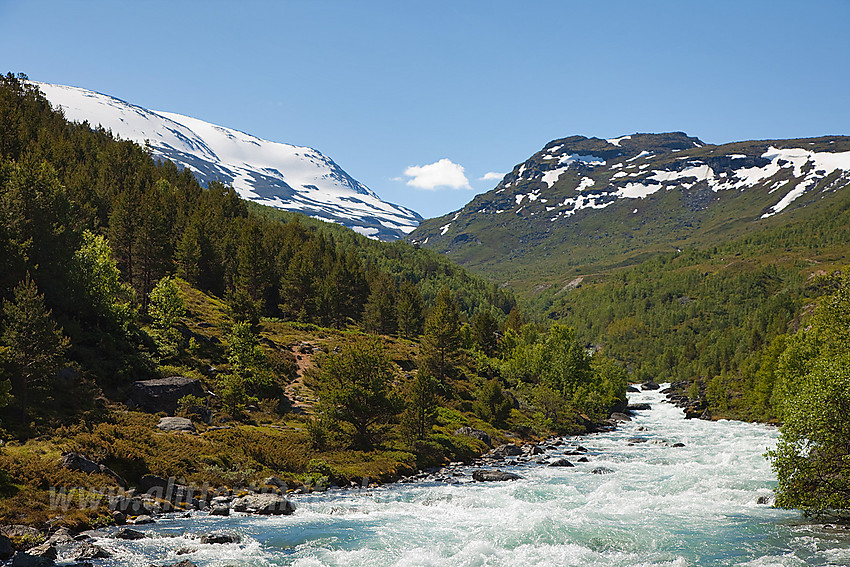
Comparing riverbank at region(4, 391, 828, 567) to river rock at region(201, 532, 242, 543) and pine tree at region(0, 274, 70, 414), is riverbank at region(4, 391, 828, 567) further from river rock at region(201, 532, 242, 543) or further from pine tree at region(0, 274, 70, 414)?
pine tree at region(0, 274, 70, 414)

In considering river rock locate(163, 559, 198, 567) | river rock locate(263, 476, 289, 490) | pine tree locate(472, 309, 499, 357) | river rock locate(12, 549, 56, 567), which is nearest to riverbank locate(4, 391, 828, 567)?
river rock locate(163, 559, 198, 567)

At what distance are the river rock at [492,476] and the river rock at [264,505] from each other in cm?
1776

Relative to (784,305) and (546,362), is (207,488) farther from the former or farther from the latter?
(784,305)

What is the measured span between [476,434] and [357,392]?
72.9ft

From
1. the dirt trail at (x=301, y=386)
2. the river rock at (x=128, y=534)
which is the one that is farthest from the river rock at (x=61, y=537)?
the dirt trail at (x=301, y=386)

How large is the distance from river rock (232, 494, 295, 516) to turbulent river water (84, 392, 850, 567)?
2.98 ft

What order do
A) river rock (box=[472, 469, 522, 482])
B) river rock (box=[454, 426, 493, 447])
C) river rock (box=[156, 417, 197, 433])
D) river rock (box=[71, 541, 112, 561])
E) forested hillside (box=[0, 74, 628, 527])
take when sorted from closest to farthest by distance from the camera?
river rock (box=[71, 541, 112, 561]) → forested hillside (box=[0, 74, 628, 527]) → river rock (box=[156, 417, 197, 433]) → river rock (box=[472, 469, 522, 482]) → river rock (box=[454, 426, 493, 447])

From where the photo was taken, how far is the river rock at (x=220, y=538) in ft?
84.8

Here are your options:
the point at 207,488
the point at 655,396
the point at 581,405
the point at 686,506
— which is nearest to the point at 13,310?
the point at 207,488

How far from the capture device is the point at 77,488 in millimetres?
29438

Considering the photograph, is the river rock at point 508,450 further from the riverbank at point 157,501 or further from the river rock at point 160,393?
the river rock at point 160,393

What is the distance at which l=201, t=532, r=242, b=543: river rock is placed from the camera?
25.9 metres

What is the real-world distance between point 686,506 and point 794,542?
8.83m

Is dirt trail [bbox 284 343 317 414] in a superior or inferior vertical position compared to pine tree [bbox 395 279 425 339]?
inferior
